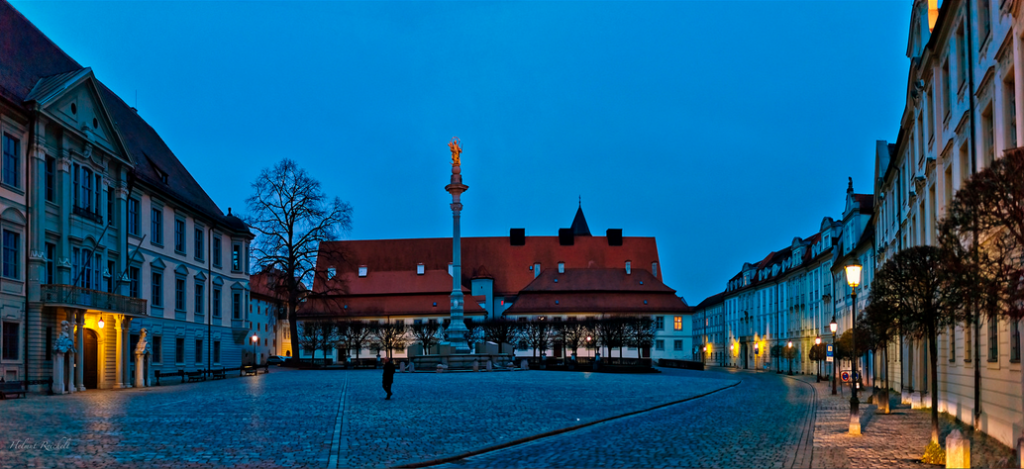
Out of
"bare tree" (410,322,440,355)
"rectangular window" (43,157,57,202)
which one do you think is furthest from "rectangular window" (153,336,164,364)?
"bare tree" (410,322,440,355)

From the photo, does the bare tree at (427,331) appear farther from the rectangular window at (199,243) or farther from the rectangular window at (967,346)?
the rectangular window at (967,346)

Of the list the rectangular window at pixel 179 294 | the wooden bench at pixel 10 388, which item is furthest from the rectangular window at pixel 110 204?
the wooden bench at pixel 10 388

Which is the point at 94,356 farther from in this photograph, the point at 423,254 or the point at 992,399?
the point at 423,254

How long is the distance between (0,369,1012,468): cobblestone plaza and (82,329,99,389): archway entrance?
11230mm

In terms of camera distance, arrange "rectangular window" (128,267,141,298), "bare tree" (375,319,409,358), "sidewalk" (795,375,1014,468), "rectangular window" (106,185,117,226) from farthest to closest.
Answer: "bare tree" (375,319,409,358) < "rectangular window" (128,267,141,298) < "rectangular window" (106,185,117,226) < "sidewalk" (795,375,1014,468)

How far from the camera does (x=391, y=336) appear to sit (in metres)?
101

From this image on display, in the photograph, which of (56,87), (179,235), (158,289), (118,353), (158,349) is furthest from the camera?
(179,235)

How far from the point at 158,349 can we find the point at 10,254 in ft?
48.6

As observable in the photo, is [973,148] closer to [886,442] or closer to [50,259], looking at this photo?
[886,442]

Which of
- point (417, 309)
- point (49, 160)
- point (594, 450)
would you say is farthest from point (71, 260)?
point (417, 309)

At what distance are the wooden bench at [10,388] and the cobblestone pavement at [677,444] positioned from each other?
20.3 meters

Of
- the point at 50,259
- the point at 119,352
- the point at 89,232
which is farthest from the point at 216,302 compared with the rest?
the point at 50,259

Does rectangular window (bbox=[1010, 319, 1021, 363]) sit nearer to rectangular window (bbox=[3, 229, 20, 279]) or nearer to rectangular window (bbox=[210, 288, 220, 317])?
rectangular window (bbox=[3, 229, 20, 279])

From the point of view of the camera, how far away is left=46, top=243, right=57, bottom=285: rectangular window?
37.3m
